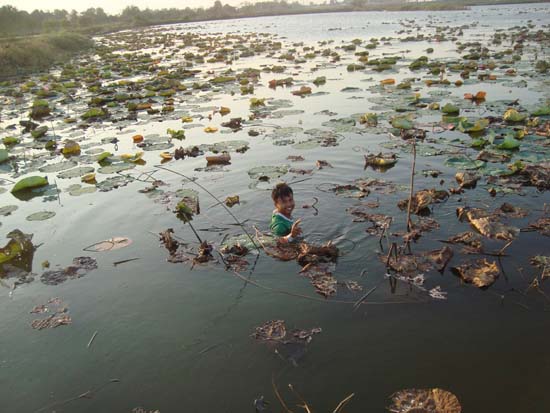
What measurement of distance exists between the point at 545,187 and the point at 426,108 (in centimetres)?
495

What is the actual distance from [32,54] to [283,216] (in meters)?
28.2

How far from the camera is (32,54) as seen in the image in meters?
26.1

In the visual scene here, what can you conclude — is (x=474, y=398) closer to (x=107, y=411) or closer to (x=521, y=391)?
(x=521, y=391)

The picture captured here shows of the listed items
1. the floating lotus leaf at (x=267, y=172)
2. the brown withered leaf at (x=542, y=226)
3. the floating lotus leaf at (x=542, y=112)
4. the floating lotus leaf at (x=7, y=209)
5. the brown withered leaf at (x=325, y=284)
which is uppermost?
the floating lotus leaf at (x=542, y=112)

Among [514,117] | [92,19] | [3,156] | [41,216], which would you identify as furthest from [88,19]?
[514,117]

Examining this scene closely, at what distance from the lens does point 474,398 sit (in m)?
2.72

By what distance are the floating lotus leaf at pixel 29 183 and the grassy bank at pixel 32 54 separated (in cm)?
2048

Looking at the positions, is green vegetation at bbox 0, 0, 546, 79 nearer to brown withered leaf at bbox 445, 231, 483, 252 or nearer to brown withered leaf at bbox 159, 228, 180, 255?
brown withered leaf at bbox 159, 228, 180, 255

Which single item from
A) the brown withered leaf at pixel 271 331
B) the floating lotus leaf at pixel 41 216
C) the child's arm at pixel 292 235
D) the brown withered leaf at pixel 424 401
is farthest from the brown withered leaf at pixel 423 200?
the floating lotus leaf at pixel 41 216

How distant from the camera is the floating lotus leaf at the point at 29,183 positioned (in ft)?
22.6

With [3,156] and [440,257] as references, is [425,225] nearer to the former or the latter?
[440,257]

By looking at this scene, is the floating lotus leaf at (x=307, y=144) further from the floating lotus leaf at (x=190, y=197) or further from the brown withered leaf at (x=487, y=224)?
the brown withered leaf at (x=487, y=224)

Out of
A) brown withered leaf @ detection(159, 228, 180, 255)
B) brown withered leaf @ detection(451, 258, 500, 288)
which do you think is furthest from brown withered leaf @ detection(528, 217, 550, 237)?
brown withered leaf @ detection(159, 228, 180, 255)

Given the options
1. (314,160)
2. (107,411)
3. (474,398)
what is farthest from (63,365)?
(314,160)
